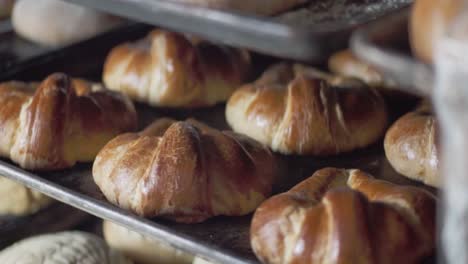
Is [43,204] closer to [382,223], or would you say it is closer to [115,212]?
[115,212]

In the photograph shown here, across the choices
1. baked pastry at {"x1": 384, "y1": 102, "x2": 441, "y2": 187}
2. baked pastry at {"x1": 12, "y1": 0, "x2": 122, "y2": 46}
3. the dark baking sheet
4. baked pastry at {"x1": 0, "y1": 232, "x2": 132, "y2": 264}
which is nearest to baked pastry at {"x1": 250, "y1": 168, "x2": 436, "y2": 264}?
baked pastry at {"x1": 384, "y1": 102, "x2": 441, "y2": 187}

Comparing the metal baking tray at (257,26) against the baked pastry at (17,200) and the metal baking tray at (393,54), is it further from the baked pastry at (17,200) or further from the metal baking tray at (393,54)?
the baked pastry at (17,200)

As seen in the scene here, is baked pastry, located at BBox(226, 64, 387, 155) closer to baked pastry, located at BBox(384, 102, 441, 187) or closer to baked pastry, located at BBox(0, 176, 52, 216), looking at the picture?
baked pastry, located at BBox(384, 102, 441, 187)

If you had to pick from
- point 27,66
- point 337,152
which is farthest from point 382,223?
point 27,66

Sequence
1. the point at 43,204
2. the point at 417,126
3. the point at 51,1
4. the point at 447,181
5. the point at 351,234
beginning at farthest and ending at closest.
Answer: the point at 51,1 → the point at 43,204 → the point at 417,126 → the point at 351,234 → the point at 447,181

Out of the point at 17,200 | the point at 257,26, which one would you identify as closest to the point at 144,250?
the point at 17,200

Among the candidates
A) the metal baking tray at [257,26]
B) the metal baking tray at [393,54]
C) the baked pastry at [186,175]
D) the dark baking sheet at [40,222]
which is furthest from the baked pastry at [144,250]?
the metal baking tray at [393,54]
